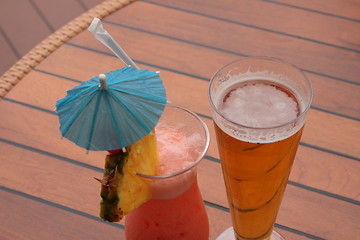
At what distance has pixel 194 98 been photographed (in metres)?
1.13

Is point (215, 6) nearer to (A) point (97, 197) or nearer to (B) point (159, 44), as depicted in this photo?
(B) point (159, 44)

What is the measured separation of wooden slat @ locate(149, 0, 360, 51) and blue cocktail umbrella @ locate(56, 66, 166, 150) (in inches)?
30.0

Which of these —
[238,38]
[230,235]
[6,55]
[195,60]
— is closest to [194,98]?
[195,60]

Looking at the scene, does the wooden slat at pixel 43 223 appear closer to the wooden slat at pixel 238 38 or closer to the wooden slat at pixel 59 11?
the wooden slat at pixel 238 38

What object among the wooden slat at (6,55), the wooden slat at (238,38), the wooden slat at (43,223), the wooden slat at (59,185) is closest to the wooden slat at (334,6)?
the wooden slat at (238,38)

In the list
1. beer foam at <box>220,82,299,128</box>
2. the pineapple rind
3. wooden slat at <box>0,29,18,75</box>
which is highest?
beer foam at <box>220,82,299,128</box>

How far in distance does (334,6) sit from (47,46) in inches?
30.7

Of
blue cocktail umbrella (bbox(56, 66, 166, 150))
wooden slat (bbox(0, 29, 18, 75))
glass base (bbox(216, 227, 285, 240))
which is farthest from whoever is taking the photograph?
wooden slat (bbox(0, 29, 18, 75))

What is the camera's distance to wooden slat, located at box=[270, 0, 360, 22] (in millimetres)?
1368

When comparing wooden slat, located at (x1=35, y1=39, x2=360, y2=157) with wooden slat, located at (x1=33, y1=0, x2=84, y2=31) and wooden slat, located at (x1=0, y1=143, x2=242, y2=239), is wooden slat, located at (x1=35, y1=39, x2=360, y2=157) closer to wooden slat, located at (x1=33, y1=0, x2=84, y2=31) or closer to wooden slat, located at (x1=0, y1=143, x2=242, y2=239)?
wooden slat, located at (x1=0, y1=143, x2=242, y2=239)

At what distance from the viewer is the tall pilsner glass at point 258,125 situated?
647mm

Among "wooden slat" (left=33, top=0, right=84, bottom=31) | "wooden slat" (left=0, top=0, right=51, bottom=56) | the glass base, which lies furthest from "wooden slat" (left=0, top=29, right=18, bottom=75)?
the glass base

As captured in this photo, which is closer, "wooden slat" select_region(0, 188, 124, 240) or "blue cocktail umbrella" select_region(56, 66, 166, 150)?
"blue cocktail umbrella" select_region(56, 66, 166, 150)

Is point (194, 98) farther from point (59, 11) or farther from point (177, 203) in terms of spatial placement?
point (59, 11)
